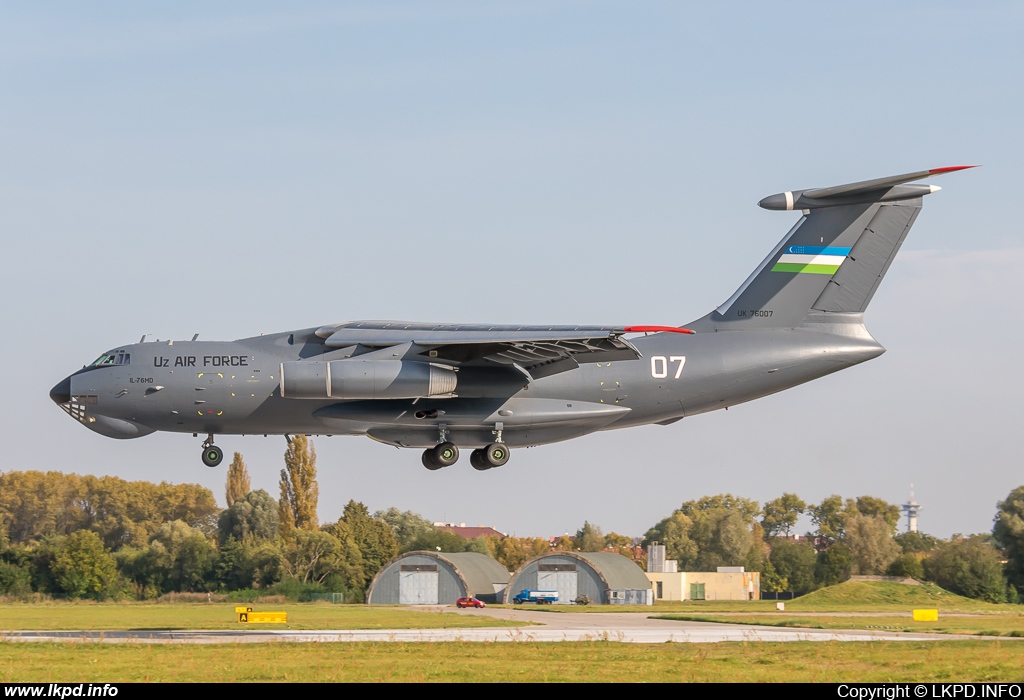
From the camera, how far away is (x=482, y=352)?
19453mm

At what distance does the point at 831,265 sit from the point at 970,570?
1840 cm

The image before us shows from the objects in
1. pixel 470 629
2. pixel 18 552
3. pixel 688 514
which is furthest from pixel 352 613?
pixel 688 514

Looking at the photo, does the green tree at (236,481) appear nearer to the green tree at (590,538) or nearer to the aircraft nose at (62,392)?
the green tree at (590,538)

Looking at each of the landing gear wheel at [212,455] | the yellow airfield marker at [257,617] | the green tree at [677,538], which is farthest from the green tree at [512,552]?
the landing gear wheel at [212,455]

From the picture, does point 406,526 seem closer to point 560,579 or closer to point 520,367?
point 560,579

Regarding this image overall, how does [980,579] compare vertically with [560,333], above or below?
below

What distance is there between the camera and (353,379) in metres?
18.6

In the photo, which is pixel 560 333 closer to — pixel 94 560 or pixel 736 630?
pixel 736 630

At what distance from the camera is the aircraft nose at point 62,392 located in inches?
774

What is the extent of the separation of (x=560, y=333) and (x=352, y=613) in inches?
461

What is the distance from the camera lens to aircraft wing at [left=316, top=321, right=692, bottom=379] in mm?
18531

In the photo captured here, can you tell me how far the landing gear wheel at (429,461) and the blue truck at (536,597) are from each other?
817 inches

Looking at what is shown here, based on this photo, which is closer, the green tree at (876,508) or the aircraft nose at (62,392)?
the aircraft nose at (62,392)

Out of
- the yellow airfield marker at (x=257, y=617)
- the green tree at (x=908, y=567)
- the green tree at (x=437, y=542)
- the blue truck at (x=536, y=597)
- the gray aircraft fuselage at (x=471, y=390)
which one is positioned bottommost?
the blue truck at (x=536, y=597)
